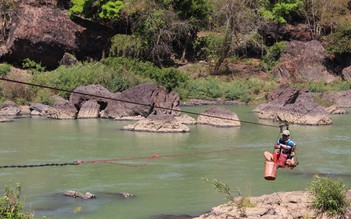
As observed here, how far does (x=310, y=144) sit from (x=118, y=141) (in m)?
7.35

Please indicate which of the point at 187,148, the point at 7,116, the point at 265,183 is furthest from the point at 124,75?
the point at 265,183

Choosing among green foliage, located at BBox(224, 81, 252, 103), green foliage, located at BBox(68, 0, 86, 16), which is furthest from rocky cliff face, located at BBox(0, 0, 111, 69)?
green foliage, located at BBox(224, 81, 252, 103)

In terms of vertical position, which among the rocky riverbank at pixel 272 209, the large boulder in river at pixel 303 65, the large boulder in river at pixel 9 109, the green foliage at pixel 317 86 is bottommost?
the large boulder in river at pixel 9 109

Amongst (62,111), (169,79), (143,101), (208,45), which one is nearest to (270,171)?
(143,101)

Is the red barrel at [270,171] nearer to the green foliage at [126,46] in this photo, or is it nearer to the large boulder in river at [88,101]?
the large boulder in river at [88,101]

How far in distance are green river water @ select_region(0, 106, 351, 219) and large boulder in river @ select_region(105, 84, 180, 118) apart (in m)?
1.28

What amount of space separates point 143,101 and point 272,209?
19880 millimetres

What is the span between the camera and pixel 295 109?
107ft

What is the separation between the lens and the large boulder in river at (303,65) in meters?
50.1

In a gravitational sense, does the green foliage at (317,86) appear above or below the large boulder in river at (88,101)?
above

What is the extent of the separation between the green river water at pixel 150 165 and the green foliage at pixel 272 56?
19.5 m

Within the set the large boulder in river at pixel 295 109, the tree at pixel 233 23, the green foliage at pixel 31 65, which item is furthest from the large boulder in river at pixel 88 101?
the tree at pixel 233 23

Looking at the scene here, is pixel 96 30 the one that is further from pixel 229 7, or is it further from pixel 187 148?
pixel 187 148

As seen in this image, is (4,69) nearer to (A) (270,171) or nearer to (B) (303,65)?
(B) (303,65)
